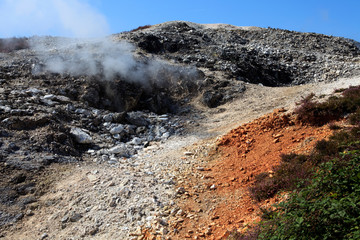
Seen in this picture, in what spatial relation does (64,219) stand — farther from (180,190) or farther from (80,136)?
(80,136)

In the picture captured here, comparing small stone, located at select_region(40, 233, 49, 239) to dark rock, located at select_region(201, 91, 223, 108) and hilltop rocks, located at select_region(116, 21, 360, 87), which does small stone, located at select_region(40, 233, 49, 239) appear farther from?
hilltop rocks, located at select_region(116, 21, 360, 87)

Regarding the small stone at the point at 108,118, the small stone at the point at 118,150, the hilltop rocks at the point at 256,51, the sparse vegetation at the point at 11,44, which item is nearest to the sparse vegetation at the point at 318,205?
the small stone at the point at 118,150

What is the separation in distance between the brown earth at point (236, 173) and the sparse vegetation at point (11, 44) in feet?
49.6

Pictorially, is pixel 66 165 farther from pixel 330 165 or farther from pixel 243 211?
pixel 330 165

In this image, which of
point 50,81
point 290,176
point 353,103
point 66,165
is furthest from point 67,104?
point 353,103

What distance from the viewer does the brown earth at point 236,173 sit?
511cm

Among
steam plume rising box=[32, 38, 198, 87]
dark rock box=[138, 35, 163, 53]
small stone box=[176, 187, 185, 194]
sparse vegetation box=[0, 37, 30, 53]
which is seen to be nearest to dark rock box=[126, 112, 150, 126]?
steam plume rising box=[32, 38, 198, 87]

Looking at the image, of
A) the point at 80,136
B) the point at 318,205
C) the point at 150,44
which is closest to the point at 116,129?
the point at 80,136

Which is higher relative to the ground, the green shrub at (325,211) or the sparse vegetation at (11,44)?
the sparse vegetation at (11,44)

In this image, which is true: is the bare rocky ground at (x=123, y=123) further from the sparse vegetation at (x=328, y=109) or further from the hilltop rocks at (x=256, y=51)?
the sparse vegetation at (x=328, y=109)

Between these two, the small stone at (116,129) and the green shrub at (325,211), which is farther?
the small stone at (116,129)

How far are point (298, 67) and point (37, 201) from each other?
61.6 feet

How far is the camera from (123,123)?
11250 mm

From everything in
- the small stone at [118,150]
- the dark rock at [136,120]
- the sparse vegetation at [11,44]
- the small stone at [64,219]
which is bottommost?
the small stone at [64,219]
